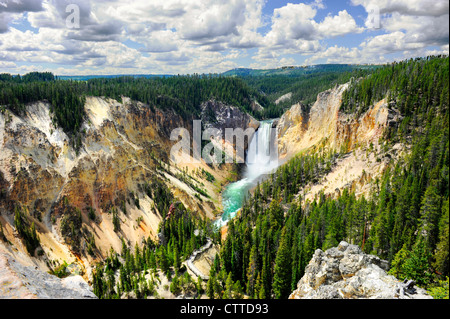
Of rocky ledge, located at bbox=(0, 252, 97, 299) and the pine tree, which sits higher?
rocky ledge, located at bbox=(0, 252, 97, 299)

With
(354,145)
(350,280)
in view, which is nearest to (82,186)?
(350,280)

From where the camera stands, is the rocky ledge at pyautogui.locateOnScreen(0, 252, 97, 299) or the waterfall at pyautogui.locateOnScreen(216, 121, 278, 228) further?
the waterfall at pyautogui.locateOnScreen(216, 121, 278, 228)

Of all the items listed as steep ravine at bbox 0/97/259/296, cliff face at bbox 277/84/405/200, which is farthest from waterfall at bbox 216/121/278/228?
cliff face at bbox 277/84/405/200

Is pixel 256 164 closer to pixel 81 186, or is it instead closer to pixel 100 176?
pixel 100 176

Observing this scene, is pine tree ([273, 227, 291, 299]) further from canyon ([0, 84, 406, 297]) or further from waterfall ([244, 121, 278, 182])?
waterfall ([244, 121, 278, 182])

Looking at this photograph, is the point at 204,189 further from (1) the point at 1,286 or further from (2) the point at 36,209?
(1) the point at 1,286
